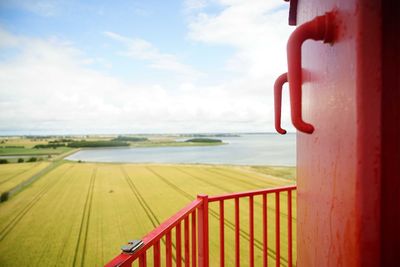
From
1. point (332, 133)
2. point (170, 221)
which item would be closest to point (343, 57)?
point (332, 133)

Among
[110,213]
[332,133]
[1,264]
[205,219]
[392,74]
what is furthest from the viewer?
[110,213]

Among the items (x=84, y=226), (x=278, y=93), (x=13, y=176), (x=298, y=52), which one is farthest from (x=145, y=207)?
(x=13, y=176)

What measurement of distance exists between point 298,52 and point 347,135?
1.04 ft

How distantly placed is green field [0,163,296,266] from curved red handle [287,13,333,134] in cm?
550

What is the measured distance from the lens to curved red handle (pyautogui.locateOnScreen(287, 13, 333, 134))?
0.83 m

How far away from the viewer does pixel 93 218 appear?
9.53 meters

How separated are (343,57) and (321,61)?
0.54ft

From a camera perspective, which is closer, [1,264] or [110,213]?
[1,264]

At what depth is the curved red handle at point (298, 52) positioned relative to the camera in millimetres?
827

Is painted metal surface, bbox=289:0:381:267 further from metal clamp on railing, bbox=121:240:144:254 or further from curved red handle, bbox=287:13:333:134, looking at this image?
metal clamp on railing, bbox=121:240:144:254

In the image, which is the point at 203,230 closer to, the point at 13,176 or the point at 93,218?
the point at 93,218

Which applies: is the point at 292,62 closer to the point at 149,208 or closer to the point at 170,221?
the point at 170,221

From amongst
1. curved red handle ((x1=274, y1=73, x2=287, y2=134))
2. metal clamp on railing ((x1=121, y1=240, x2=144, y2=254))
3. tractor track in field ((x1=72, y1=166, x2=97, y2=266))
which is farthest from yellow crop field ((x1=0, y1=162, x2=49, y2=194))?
curved red handle ((x1=274, y1=73, x2=287, y2=134))

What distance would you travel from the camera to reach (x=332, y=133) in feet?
2.77
